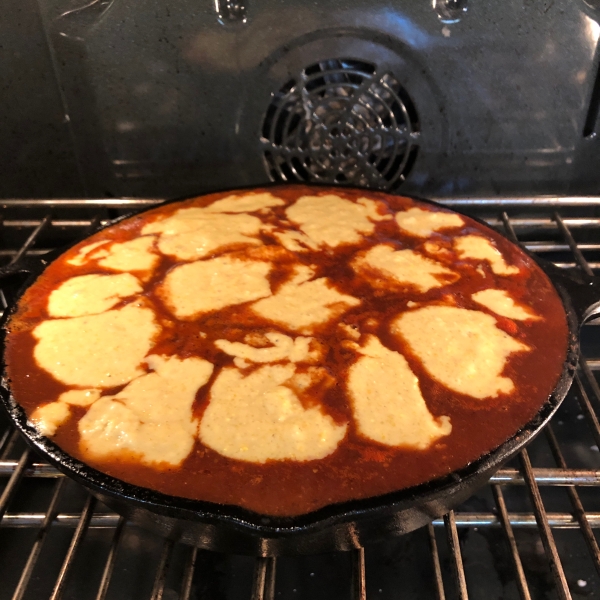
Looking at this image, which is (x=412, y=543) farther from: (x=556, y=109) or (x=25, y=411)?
(x=556, y=109)

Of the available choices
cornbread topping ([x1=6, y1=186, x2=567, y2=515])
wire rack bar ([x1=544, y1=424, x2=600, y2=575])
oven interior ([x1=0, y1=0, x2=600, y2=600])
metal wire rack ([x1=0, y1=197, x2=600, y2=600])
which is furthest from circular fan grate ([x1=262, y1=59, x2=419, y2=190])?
wire rack bar ([x1=544, y1=424, x2=600, y2=575])

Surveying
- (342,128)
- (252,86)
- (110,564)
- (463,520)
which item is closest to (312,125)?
(342,128)

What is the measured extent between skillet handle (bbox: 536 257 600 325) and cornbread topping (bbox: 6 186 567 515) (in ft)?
0.10

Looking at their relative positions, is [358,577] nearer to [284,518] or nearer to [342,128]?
[284,518]

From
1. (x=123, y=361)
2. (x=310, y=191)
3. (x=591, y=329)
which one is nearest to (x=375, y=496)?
(x=123, y=361)

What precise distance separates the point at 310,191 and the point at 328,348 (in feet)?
2.22

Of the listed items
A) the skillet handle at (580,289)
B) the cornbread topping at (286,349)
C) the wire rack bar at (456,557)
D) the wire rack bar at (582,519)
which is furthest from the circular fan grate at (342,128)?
the wire rack bar at (456,557)

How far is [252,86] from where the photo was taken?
1.58 m

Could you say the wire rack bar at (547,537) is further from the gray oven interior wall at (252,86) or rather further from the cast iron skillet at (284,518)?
the gray oven interior wall at (252,86)

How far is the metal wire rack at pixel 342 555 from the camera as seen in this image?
1024mm

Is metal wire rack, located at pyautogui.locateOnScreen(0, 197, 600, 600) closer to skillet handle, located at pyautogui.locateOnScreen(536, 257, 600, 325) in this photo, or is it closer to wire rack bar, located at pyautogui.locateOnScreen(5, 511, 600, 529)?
wire rack bar, located at pyautogui.locateOnScreen(5, 511, 600, 529)

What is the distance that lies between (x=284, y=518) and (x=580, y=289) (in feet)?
2.89

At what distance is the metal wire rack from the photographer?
1.02 metres

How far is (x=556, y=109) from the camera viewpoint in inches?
63.1
